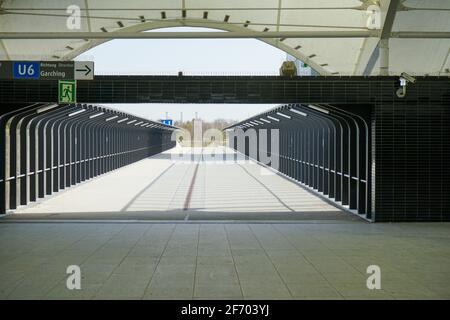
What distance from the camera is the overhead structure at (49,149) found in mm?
13227

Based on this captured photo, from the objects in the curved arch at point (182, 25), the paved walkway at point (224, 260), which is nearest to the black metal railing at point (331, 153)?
the paved walkway at point (224, 260)

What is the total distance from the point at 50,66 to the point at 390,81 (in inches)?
281

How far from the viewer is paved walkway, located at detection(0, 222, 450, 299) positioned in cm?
622

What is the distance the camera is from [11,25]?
20.4 metres

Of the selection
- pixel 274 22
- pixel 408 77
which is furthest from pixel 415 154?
pixel 274 22

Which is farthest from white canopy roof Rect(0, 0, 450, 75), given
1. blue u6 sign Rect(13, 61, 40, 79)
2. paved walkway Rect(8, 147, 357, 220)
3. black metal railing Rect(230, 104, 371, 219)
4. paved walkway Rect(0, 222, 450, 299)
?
paved walkway Rect(0, 222, 450, 299)

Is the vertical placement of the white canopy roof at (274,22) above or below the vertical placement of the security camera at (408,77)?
above

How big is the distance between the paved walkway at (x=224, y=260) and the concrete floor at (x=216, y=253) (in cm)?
1

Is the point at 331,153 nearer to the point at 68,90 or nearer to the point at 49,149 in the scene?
the point at 68,90

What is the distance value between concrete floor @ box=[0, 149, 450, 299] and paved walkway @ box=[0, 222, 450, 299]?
1 centimetres

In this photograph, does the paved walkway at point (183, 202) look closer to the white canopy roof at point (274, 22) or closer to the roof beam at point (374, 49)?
the roof beam at point (374, 49)

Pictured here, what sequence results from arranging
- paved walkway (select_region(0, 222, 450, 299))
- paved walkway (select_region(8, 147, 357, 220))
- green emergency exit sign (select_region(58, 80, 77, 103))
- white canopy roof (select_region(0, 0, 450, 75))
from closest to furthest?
paved walkway (select_region(0, 222, 450, 299))
green emergency exit sign (select_region(58, 80, 77, 103))
paved walkway (select_region(8, 147, 357, 220))
white canopy roof (select_region(0, 0, 450, 75))

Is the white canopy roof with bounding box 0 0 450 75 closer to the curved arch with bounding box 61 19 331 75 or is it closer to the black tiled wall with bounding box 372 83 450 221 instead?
the curved arch with bounding box 61 19 331 75

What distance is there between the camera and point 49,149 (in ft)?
58.1
